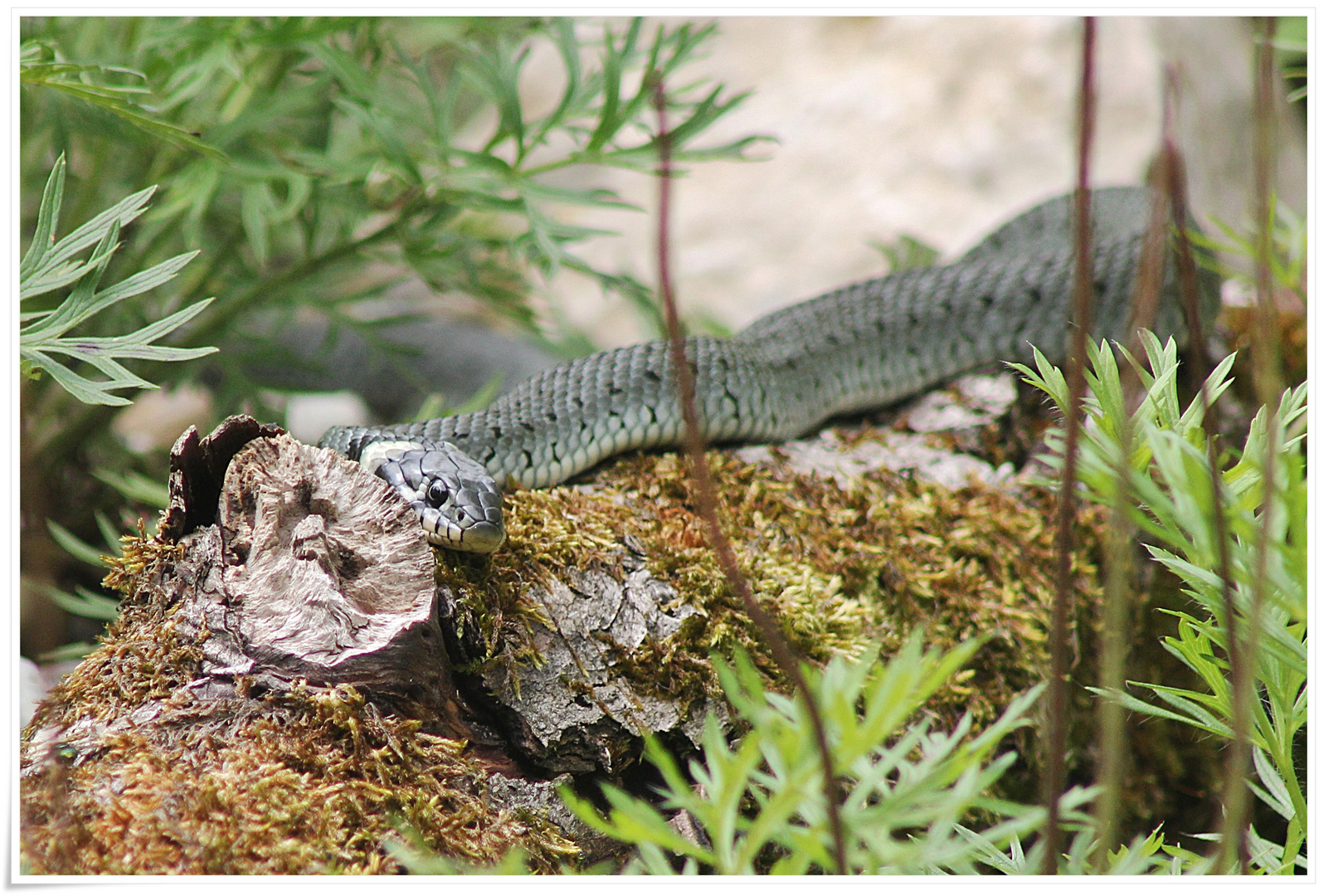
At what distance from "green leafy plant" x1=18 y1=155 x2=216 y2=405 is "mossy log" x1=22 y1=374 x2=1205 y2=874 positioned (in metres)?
0.18

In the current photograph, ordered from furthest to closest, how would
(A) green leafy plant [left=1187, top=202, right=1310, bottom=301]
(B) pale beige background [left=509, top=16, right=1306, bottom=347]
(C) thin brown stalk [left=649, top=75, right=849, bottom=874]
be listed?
(B) pale beige background [left=509, top=16, right=1306, bottom=347]
(A) green leafy plant [left=1187, top=202, right=1310, bottom=301]
(C) thin brown stalk [left=649, top=75, right=849, bottom=874]

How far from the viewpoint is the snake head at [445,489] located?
168cm

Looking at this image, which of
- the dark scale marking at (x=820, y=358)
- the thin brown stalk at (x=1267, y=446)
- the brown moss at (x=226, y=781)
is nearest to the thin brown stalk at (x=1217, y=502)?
the thin brown stalk at (x=1267, y=446)

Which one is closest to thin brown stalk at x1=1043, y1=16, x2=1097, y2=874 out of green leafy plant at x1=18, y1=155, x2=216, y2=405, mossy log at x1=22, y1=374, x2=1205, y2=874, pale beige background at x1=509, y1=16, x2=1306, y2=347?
mossy log at x1=22, y1=374, x2=1205, y2=874

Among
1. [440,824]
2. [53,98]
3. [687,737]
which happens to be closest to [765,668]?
[687,737]

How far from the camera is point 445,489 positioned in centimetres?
178

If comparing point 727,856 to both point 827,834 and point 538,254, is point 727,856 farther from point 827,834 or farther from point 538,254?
point 538,254

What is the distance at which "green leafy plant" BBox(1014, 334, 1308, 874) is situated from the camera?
3.14 ft

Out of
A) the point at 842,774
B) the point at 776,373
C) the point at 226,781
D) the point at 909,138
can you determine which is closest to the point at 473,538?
the point at 226,781

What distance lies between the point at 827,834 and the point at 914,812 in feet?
0.32

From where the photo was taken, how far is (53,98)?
246cm

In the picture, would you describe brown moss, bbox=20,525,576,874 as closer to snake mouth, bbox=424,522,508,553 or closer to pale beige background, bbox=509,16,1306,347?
snake mouth, bbox=424,522,508,553

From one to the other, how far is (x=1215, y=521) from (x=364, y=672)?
117cm

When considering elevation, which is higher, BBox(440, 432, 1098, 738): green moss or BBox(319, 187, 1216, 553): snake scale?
BBox(319, 187, 1216, 553): snake scale
